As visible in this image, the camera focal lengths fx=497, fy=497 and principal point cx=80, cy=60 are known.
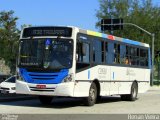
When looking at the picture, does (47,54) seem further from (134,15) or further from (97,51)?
(134,15)

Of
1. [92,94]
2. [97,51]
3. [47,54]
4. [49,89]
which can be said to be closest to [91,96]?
[92,94]

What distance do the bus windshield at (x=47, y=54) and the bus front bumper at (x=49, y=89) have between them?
70cm

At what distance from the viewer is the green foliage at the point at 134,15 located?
6681 centimetres

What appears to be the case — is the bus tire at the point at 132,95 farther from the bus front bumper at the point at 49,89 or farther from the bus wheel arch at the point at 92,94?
the bus front bumper at the point at 49,89

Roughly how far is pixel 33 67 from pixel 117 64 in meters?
5.52

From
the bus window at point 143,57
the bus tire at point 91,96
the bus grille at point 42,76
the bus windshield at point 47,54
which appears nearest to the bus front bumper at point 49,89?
the bus grille at point 42,76

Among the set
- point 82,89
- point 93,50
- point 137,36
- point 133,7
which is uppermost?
point 133,7

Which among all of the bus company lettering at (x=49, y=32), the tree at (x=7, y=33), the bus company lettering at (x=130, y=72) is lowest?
the bus company lettering at (x=130, y=72)

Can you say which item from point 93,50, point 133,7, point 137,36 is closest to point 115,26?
point 137,36

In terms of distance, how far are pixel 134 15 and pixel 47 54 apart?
5058 cm

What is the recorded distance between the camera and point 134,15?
68.8m

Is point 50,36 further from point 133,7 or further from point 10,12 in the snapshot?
point 133,7

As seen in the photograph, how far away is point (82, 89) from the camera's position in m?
19.7

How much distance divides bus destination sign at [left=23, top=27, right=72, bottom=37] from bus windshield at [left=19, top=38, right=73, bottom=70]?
253 millimetres
